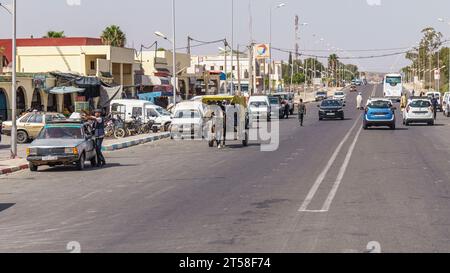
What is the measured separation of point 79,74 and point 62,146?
3357cm

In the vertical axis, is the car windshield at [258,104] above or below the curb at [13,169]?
above

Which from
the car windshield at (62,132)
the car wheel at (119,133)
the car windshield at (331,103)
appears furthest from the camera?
the car windshield at (331,103)

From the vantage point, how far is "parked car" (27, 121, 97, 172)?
82.4 ft

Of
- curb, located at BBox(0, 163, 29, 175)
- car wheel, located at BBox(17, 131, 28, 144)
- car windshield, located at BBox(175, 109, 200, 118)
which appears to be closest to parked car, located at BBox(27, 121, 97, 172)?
curb, located at BBox(0, 163, 29, 175)

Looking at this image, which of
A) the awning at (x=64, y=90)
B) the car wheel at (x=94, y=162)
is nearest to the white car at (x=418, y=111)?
the awning at (x=64, y=90)

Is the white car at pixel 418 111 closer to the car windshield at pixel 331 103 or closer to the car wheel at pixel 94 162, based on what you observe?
the car windshield at pixel 331 103

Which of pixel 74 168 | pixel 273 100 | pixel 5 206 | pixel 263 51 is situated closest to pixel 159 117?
pixel 273 100

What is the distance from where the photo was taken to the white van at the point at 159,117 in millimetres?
47938

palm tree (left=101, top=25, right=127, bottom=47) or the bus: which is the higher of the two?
palm tree (left=101, top=25, right=127, bottom=47)

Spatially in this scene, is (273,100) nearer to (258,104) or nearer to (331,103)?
(258,104)

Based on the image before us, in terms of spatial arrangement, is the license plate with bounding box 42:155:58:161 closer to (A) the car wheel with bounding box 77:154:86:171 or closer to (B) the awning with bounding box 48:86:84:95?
(A) the car wheel with bounding box 77:154:86:171

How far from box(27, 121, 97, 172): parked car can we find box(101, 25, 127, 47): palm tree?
65.6 m
